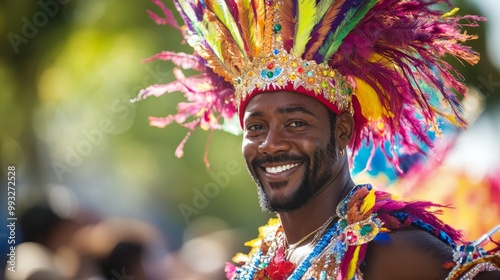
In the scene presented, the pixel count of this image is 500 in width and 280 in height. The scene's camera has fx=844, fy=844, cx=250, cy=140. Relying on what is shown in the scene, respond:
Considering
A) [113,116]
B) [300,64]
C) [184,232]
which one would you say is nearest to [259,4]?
→ [300,64]

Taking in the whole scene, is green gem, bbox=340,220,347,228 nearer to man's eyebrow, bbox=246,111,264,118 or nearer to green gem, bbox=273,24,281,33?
man's eyebrow, bbox=246,111,264,118

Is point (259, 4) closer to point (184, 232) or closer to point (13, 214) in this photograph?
point (13, 214)

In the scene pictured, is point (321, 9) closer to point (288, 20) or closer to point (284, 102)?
point (288, 20)

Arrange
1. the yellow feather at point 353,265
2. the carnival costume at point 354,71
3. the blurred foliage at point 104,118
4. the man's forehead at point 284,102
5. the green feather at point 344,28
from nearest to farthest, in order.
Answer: the yellow feather at point 353,265 < the carnival costume at point 354,71 < the green feather at point 344,28 < the man's forehead at point 284,102 < the blurred foliage at point 104,118

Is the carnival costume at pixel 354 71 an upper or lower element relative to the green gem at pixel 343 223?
upper

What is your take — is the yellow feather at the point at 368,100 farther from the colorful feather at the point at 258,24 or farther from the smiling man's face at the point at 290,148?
the colorful feather at the point at 258,24

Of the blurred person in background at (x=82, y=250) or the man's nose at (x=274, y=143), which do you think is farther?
the blurred person in background at (x=82, y=250)

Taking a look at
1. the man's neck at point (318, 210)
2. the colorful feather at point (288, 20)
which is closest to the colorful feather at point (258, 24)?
the colorful feather at point (288, 20)

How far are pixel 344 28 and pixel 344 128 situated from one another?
497 mm

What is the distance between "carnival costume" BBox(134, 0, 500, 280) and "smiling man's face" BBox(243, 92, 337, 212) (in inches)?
2.9

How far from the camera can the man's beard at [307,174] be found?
3.94m

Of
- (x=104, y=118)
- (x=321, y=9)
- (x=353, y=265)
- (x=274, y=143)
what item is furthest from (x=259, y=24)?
(x=104, y=118)

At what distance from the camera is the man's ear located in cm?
408

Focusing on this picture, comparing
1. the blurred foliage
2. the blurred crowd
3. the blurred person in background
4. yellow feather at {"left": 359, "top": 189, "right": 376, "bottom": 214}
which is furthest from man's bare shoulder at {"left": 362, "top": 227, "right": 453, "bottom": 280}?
the blurred foliage
